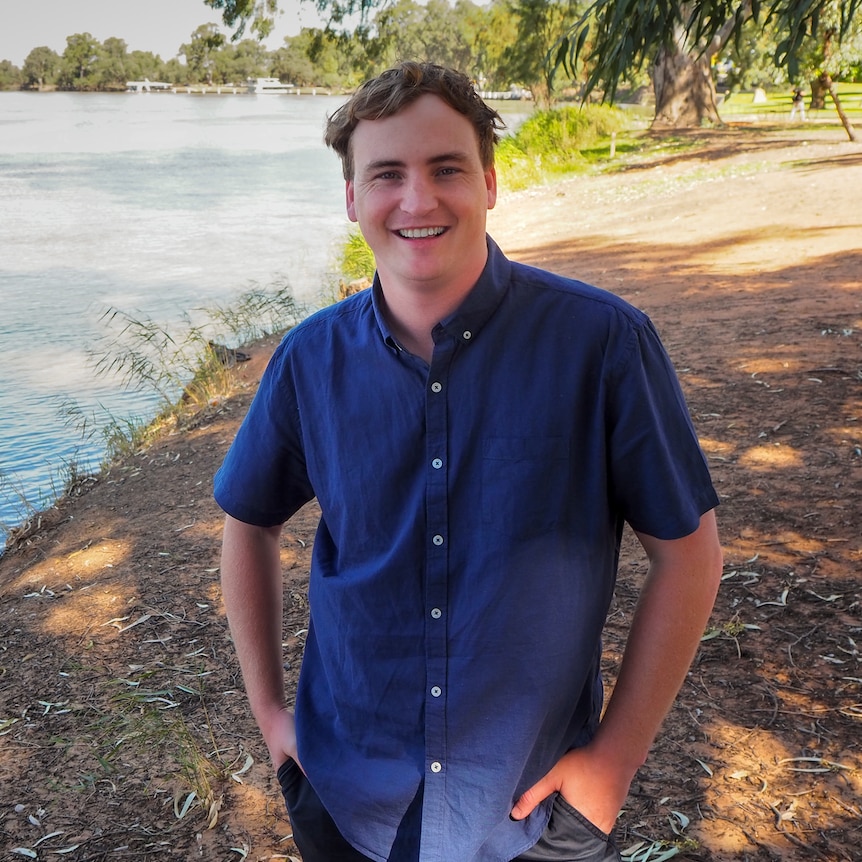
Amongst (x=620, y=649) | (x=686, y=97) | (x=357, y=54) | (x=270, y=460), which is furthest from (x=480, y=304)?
(x=686, y=97)

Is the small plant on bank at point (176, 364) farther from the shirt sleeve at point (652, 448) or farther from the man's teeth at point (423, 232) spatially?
the shirt sleeve at point (652, 448)

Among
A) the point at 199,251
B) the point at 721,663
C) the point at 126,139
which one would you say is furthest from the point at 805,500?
the point at 126,139

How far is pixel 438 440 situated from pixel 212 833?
80.1 inches

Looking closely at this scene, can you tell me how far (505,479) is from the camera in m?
1.62

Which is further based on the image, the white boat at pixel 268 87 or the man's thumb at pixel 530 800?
the white boat at pixel 268 87

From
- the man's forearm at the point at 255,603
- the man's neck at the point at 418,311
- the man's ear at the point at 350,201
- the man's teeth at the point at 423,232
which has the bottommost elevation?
the man's forearm at the point at 255,603

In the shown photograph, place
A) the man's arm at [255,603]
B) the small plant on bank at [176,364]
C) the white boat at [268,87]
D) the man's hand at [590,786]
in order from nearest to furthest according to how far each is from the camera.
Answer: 1. the man's hand at [590,786]
2. the man's arm at [255,603]
3. the small plant on bank at [176,364]
4. the white boat at [268,87]

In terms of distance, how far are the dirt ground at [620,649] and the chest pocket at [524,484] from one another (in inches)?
10.9

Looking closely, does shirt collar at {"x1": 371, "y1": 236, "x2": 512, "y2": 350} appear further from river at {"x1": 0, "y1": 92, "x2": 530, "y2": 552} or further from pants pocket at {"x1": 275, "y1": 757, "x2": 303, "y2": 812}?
pants pocket at {"x1": 275, "y1": 757, "x2": 303, "y2": 812}

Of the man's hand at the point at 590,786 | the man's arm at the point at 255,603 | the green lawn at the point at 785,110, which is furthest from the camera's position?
the green lawn at the point at 785,110

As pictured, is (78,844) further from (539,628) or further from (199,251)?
(199,251)

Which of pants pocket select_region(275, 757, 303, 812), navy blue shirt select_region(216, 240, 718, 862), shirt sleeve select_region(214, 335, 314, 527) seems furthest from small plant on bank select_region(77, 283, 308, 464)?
navy blue shirt select_region(216, 240, 718, 862)

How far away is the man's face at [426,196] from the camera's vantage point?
171 cm

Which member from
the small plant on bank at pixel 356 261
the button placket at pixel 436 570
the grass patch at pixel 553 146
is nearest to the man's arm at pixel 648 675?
the button placket at pixel 436 570
